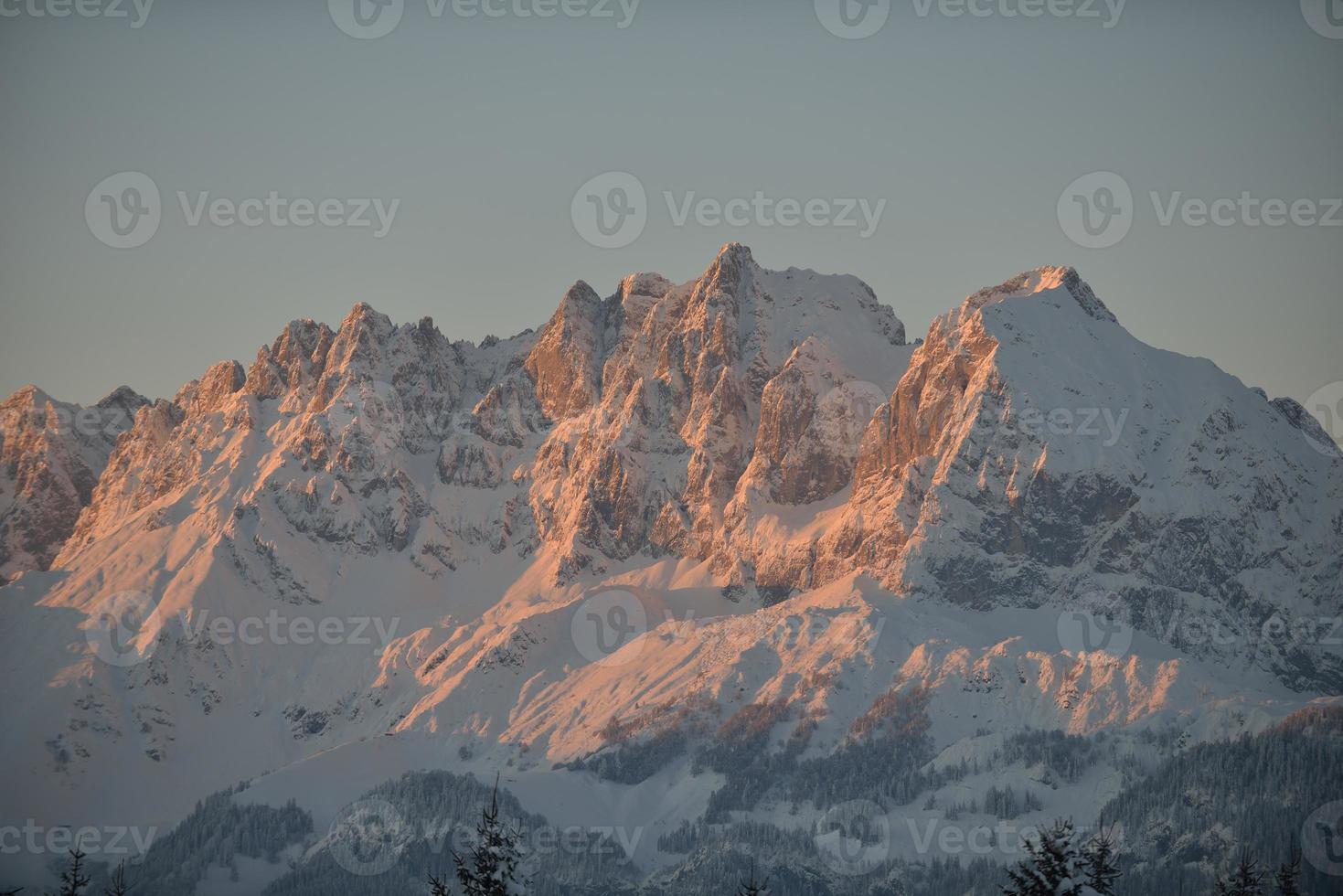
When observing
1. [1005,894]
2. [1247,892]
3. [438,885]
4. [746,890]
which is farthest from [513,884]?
[1247,892]

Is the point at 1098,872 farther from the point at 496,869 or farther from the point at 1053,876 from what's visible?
the point at 496,869

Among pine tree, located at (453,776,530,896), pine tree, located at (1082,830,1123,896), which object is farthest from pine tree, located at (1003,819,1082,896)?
pine tree, located at (453,776,530,896)

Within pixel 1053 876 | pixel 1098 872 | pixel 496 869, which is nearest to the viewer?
pixel 1053 876

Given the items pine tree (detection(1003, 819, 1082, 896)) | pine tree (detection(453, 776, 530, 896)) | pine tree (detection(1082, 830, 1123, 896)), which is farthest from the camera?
pine tree (detection(1082, 830, 1123, 896))

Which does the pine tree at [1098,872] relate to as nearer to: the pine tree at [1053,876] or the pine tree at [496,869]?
the pine tree at [1053,876]

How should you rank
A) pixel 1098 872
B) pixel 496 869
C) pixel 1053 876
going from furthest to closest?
pixel 1098 872, pixel 496 869, pixel 1053 876

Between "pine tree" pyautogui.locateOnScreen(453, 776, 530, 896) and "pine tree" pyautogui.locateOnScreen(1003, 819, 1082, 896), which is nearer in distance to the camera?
"pine tree" pyautogui.locateOnScreen(1003, 819, 1082, 896)

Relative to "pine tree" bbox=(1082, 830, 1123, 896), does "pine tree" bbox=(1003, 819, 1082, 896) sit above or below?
above

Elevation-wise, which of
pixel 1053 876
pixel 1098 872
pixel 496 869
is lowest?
pixel 1098 872

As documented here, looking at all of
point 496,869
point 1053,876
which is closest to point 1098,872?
point 1053,876

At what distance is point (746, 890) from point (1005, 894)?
55.4 feet

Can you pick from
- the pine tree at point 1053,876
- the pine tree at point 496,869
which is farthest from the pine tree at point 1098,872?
the pine tree at point 496,869

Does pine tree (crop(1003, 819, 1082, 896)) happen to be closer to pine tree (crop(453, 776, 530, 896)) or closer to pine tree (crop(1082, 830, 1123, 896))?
pine tree (crop(1082, 830, 1123, 896))

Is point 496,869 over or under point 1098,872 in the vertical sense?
over
